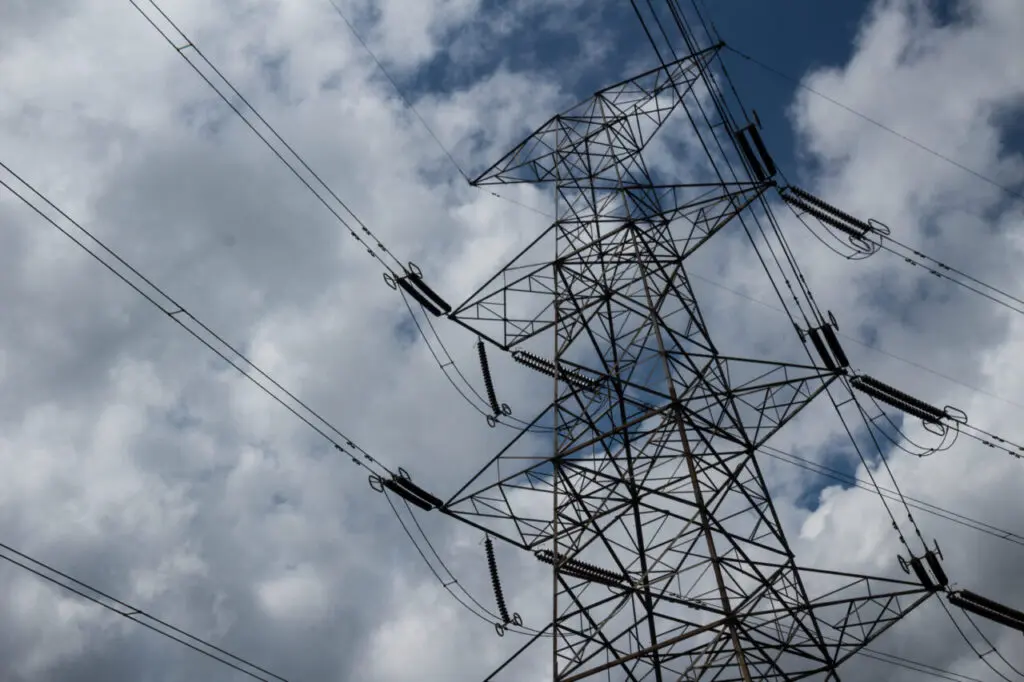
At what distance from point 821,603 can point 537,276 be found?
330 inches

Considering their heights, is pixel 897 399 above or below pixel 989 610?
above

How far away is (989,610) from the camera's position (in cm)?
1462

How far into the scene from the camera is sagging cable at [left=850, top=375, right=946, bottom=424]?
655 inches

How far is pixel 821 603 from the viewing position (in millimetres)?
12172

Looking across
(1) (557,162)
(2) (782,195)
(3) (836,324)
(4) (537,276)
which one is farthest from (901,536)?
(1) (557,162)

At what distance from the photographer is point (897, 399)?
55.4ft

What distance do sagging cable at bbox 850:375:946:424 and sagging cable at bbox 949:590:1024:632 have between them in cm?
368

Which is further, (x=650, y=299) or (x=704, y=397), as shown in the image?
(x=650, y=299)

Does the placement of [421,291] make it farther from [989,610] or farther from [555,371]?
[989,610]

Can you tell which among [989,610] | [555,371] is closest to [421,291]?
[555,371]

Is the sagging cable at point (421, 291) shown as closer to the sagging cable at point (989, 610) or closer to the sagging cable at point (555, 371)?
the sagging cable at point (555, 371)

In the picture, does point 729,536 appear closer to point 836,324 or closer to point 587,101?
point 836,324

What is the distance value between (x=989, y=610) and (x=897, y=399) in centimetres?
422

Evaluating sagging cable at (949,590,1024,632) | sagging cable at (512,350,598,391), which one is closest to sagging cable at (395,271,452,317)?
sagging cable at (512,350,598,391)
